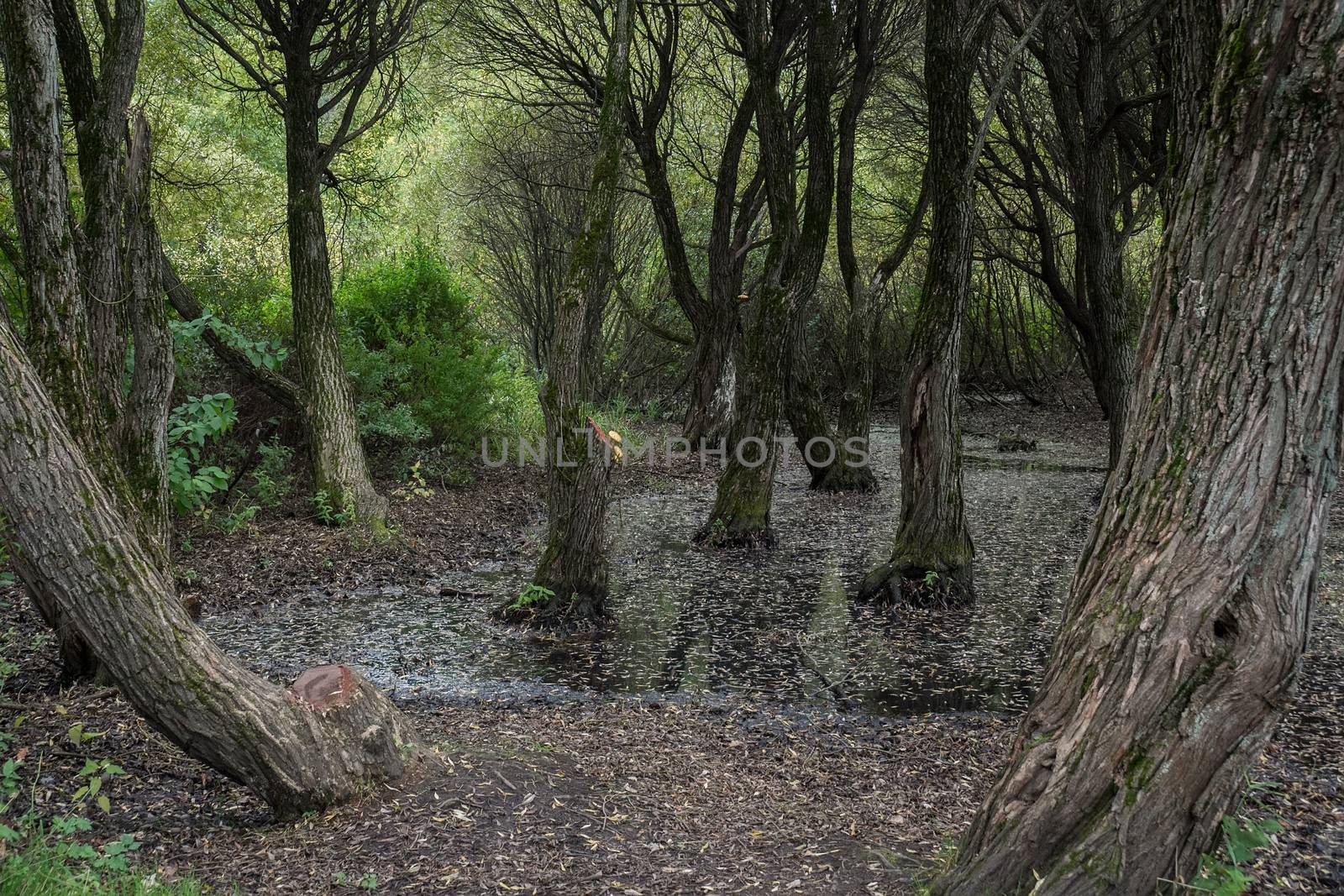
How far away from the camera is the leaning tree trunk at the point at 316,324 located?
927 cm

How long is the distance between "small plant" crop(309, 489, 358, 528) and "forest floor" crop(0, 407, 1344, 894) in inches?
123

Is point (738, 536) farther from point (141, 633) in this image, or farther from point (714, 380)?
point (714, 380)

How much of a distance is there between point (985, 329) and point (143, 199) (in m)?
20.2

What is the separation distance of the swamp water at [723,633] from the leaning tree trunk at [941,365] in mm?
333

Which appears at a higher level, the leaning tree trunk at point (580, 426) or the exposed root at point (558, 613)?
the leaning tree trunk at point (580, 426)

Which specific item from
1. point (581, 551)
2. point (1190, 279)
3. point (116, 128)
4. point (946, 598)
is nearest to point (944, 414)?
point (946, 598)

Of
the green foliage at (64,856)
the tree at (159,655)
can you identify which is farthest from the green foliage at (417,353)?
the green foliage at (64,856)

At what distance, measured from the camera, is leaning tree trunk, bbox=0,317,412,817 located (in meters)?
3.43

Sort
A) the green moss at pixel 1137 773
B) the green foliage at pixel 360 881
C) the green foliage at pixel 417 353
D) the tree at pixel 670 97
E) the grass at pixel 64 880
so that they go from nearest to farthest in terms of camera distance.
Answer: the green moss at pixel 1137 773, the grass at pixel 64 880, the green foliage at pixel 360 881, the green foliage at pixel 417 353, the tree at pixel 670 97

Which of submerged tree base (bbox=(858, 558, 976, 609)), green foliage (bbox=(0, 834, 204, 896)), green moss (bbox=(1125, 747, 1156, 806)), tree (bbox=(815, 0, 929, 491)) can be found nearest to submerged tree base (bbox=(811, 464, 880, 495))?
tree (bbox=(815, 0, 929, 491))

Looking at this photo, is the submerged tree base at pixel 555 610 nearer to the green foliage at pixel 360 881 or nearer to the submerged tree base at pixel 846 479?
the green foliage at pixel 360 881

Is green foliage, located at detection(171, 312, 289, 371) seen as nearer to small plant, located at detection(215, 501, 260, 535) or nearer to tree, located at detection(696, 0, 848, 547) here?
small plant, located at detection(215, 501, 260, 535)

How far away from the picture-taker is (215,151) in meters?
15.3

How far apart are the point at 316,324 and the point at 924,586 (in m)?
5.83
